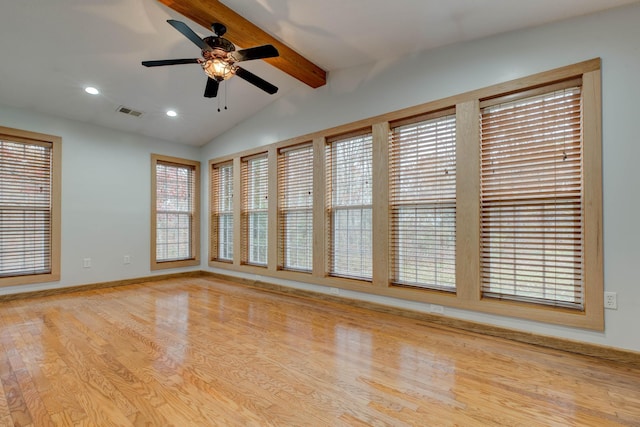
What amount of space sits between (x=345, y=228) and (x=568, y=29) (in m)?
2.90

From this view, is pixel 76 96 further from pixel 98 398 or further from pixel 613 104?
pixel 613 104

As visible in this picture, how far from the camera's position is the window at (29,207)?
4203 millimetres

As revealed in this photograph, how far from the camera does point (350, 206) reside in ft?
13.1

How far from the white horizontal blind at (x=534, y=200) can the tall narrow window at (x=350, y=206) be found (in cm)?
133

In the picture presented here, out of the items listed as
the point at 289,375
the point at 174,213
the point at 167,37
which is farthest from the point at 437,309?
the point at 174,213

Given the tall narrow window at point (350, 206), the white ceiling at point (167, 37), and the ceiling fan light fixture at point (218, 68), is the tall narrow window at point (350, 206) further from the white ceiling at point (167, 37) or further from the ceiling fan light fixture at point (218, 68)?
the ceiling fan light fixture at point (218, 68)

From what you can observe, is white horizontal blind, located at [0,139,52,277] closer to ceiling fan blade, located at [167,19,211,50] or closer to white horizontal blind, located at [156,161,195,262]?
white horizontal blind, located at [156,161,195,262]

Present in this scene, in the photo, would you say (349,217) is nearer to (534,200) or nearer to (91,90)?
(534,200)

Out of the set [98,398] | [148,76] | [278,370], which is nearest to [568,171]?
[278,370]

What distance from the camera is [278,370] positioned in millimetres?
2201

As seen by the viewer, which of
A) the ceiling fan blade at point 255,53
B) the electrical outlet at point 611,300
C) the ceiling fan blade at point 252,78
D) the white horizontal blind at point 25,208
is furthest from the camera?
the white horizontal blind at point 25,208

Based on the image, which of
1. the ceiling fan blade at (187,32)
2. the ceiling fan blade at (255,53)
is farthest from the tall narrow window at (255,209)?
the ceiling fan blade at (187,32)

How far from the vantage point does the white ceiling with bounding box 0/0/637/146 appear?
8.73ft

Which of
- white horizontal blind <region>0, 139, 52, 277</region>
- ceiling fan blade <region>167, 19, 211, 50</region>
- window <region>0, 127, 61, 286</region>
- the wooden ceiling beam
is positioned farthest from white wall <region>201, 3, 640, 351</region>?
white horizontal blind <region>0, 139, 52, 277</region>
